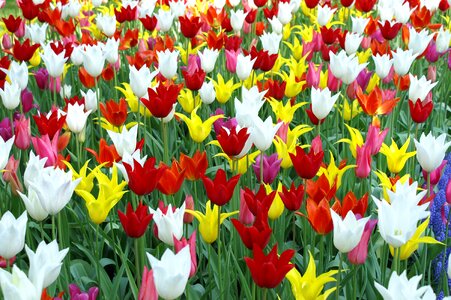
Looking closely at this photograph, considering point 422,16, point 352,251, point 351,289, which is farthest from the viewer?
point 422,16

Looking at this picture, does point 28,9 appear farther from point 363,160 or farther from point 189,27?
point 363,160

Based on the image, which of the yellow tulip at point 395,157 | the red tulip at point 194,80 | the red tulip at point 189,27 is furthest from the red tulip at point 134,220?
the red tulip at point 189,27

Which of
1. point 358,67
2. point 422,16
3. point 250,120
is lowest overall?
point 250,120

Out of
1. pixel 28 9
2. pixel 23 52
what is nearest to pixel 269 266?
pixel 23 52

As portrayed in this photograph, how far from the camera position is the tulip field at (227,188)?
72.4 inches

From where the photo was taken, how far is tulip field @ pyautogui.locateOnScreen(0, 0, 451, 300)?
1.84m

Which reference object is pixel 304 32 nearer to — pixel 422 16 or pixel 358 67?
pixel 422 16

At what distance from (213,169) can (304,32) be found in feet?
6.34

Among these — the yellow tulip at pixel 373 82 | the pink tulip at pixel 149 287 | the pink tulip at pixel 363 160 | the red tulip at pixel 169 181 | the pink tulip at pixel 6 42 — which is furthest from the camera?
the pink tulip at pixel 6 42

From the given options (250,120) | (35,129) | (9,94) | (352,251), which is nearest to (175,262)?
(352,251)

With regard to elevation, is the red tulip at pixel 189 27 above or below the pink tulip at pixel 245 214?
above

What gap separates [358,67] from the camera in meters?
3.32

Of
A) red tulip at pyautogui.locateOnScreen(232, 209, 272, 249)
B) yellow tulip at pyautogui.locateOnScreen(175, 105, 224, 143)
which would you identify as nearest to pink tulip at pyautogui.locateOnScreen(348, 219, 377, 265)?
red tulip at pyautogui.locateOnScreen(232, 209, 272, 249)

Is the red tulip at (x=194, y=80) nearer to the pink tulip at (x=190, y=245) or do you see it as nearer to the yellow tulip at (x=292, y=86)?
the yellow tulip at (x=292, y=86)
